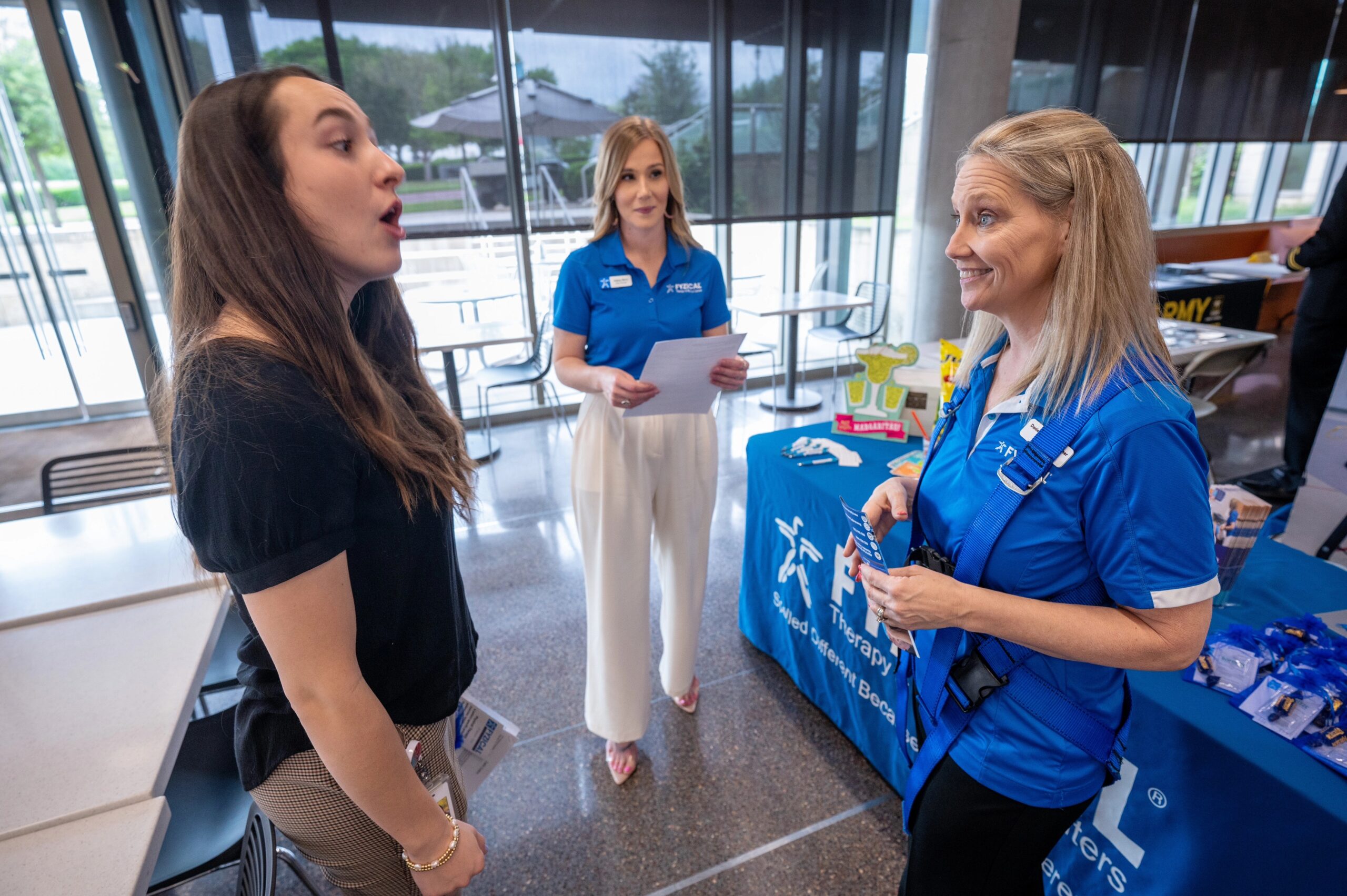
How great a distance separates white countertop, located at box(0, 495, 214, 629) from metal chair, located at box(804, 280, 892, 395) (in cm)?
443

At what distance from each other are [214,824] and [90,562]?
866 millimetres

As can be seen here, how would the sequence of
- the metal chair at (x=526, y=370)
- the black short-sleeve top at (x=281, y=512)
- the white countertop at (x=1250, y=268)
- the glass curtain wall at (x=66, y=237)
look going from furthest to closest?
the white countertop at (x=1250, y=268) < the metal chair at (x=526, y=370) < the glass curtain wall at (x=66, y=237) < the black short-sleeve top at (x=281, y=512)

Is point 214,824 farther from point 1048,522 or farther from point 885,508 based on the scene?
point 1048,522

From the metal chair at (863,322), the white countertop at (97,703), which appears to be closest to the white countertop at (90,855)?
the white countertop at (97,703)

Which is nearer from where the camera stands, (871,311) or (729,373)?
(729,373)

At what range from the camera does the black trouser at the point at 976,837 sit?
0.95 meters

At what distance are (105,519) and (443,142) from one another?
3363 mm

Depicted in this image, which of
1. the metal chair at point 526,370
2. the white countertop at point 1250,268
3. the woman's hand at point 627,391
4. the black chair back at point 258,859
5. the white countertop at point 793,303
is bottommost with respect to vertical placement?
the black chair back at point 258,859

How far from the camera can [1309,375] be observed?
11.2 ft

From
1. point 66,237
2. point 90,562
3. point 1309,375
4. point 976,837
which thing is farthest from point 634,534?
point 66,237

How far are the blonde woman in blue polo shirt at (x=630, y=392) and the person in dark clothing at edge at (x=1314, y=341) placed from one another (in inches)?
136

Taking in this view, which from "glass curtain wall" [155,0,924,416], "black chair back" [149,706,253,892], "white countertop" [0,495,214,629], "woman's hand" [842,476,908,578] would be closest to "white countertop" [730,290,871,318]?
"glass curtain wall" [155,0,924,416]

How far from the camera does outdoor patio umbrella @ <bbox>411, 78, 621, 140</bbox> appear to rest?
4.27 m

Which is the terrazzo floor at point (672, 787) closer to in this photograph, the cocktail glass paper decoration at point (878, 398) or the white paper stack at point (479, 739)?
the white paper stack at point (479, 739)
